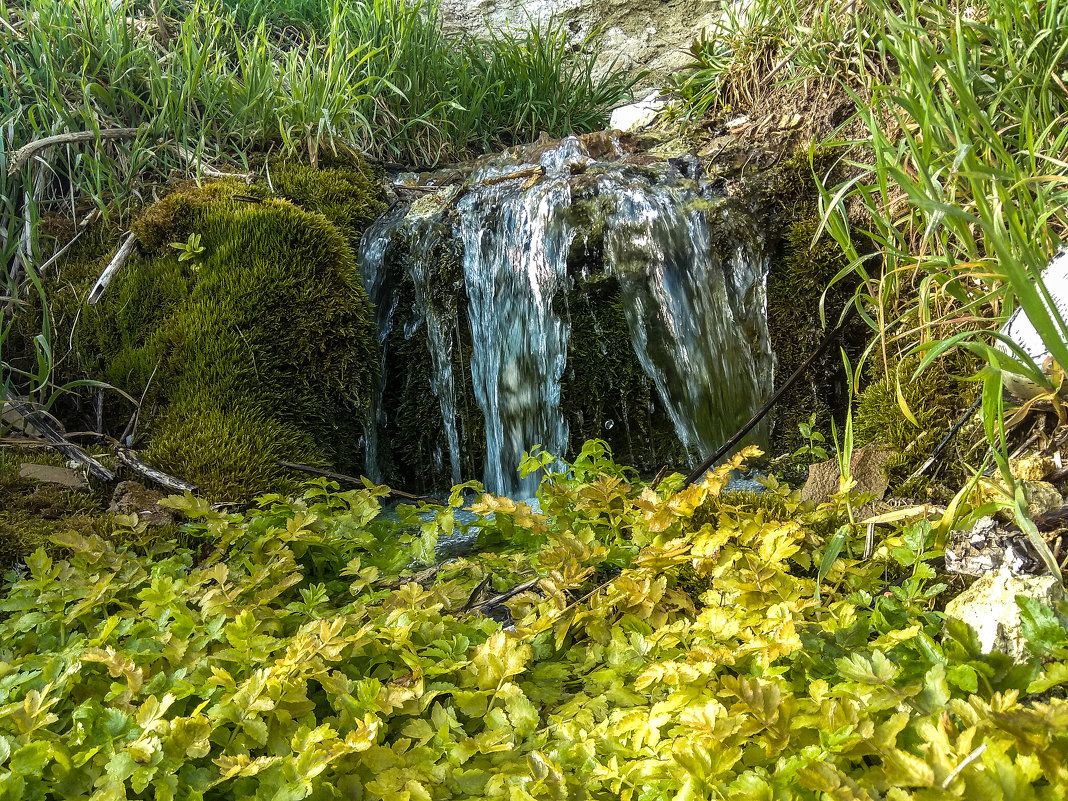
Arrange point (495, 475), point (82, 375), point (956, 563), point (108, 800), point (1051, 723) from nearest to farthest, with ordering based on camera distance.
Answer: point (1051, 723) < point (108, 800) < point (956, 563) < point (82, 375) < point (495, 475)

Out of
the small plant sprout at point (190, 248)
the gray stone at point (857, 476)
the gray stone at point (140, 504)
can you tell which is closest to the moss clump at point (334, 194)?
the small plant sprout at point (190, 248)

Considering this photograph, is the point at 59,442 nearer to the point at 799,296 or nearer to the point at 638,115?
the point at 799,296

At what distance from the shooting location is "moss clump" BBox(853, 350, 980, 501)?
7.47ft

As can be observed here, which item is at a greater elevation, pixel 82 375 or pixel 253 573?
pixel 82 375

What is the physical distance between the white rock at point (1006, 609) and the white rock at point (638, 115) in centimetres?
403

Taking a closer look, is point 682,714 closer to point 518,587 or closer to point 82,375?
point 518,587

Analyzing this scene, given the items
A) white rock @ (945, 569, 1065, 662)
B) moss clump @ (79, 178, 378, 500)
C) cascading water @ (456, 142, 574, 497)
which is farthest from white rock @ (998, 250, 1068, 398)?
moss clump @ (79, 178, 378, 500)

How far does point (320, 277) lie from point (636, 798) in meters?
2.58

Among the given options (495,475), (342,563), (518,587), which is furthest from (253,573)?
(495,475)

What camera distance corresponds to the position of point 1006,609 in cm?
132

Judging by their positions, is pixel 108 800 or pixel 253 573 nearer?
pixel 108 800

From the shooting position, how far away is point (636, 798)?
4.12 feet

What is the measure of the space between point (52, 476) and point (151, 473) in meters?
0.33

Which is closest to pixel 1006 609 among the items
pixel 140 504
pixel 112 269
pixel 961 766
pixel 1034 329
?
pixel 961 766
